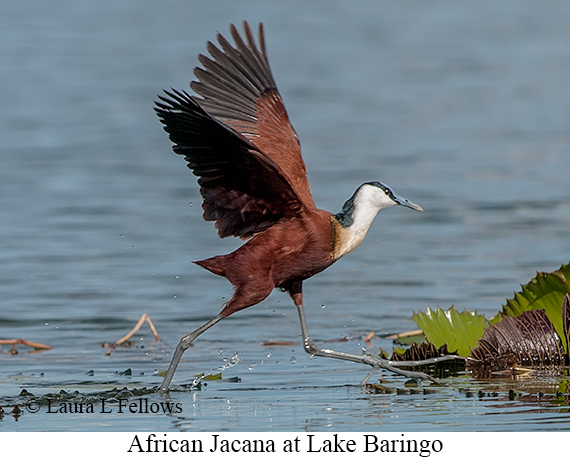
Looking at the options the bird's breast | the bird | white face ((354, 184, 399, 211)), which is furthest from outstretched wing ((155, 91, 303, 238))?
white face ((354, 184, 399, 211))

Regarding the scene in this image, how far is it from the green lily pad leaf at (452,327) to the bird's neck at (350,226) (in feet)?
2.92

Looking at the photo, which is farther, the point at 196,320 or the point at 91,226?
the point at 91,226

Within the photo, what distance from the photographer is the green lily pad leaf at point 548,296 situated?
7.21 meters

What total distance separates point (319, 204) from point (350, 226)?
576cm

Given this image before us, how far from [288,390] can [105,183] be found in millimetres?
8858

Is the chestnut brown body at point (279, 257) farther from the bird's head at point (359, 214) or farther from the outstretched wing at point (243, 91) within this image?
the outstretched wing at point (243, 91)

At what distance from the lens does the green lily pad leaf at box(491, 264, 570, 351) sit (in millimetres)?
7215

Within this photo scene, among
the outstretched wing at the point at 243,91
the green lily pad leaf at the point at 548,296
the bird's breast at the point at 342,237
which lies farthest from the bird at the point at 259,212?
the green lily pad leaf at the point at 548,296

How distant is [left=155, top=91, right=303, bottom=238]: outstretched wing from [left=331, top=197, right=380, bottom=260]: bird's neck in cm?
28

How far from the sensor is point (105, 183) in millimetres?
15203

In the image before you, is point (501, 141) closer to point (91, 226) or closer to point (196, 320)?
point (91, 226)

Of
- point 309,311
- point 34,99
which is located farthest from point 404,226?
point 34,99

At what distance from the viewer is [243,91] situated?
26.6 ft

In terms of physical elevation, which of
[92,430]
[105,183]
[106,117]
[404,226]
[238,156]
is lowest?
[92,430]
